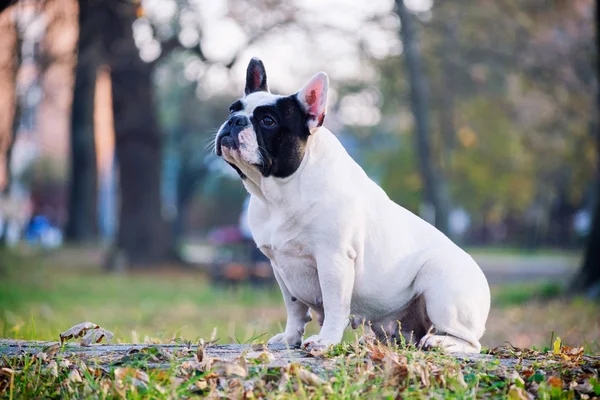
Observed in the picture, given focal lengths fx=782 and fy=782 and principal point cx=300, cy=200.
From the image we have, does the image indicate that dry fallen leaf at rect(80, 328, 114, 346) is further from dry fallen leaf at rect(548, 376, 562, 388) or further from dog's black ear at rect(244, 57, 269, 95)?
dry fallen leaf at rect(548, 376, 562, 388)

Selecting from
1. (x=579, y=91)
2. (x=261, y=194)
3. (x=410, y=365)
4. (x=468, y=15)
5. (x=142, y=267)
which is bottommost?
(x=142, y=267)

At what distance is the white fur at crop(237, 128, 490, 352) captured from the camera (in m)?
4.31

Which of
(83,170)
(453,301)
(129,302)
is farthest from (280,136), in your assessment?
(83,170)

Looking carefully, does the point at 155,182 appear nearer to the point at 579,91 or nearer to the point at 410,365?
the point at 579,91

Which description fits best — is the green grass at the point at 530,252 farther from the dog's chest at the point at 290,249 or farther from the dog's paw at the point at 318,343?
the dog's paw at the point at 318,343

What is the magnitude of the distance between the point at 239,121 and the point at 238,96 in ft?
61.0

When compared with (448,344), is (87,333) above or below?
above

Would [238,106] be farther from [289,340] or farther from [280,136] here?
[289,340]

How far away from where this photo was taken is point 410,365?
3.77 m

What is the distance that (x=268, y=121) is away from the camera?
14.4ft

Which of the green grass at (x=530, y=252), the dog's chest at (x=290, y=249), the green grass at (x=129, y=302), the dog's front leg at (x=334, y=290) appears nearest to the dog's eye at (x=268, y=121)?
the dog's chest at (x=290, y=249)

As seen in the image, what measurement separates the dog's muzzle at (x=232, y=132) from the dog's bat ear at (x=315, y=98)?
34 cm

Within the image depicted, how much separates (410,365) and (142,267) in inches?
627

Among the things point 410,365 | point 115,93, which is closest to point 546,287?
point 410,365
